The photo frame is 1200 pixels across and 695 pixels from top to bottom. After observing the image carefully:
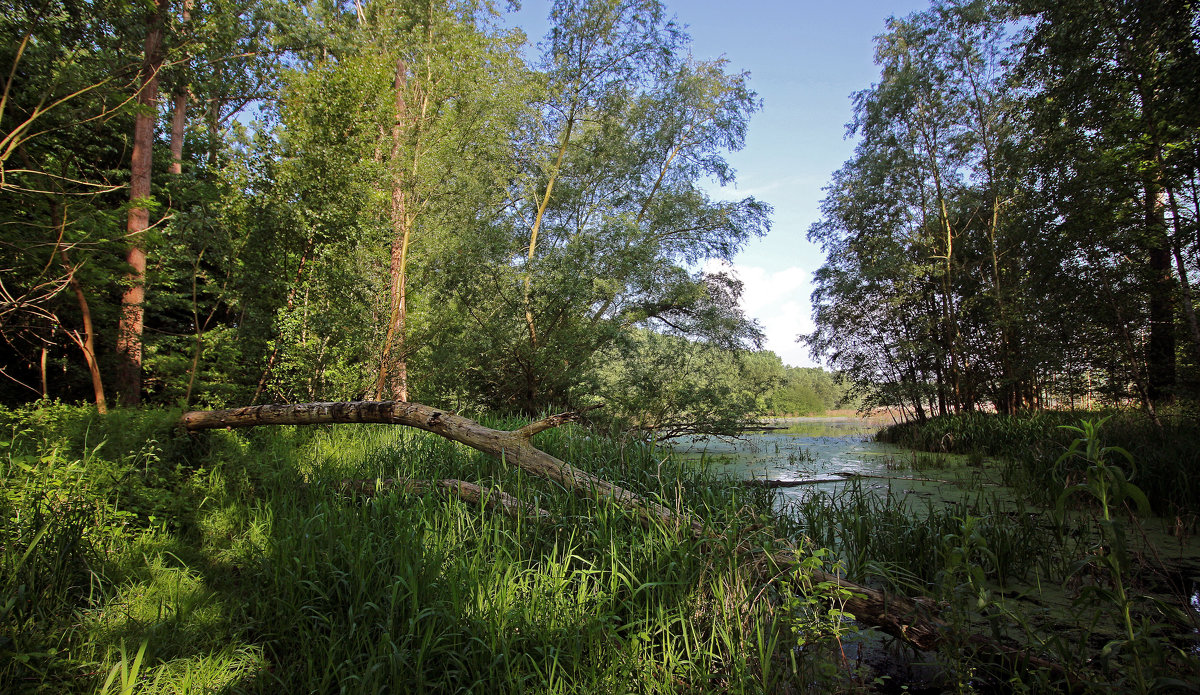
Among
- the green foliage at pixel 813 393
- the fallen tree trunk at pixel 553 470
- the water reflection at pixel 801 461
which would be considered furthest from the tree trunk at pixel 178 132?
the green foliage at pixel 813 393

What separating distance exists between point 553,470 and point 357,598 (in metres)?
1.42

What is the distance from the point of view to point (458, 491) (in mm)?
3281

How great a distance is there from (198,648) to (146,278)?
7410mm

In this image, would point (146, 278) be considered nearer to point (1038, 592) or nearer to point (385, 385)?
point (385, 385)

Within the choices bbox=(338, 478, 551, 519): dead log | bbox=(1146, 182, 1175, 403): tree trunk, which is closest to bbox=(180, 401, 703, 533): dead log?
bbox=(338, 478, 551, 519): dead log

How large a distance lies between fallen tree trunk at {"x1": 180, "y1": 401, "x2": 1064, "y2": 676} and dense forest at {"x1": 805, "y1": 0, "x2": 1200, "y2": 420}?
6414 millimetres

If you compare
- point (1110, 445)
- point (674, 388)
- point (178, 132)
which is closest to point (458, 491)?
point (1110, 445)

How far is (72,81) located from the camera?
495 centimetres

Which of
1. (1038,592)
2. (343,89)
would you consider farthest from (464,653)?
(343,89)

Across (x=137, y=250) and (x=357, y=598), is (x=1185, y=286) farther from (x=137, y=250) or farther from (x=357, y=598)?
(x=137, y=250)

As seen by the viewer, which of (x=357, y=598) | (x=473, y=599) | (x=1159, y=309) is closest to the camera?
(x=473, y=599)

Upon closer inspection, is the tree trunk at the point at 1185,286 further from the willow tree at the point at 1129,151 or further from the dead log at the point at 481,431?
the dead log at the point at 481,431

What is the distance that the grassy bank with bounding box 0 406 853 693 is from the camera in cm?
184

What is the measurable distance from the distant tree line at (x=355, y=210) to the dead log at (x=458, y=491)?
373 cm
